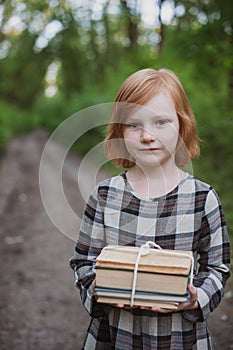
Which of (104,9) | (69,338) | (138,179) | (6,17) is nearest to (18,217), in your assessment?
(69,338)

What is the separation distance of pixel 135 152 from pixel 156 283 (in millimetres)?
547

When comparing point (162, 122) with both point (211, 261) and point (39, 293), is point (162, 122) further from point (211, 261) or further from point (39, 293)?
point (39, 293)

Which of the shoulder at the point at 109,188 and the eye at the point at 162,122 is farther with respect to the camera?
the shoulder at the point at 109,188

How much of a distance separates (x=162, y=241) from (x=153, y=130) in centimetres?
44

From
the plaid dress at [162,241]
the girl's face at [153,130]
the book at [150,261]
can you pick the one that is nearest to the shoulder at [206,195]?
the plaid dress at [162,241]

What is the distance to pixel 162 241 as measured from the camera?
5.97ft

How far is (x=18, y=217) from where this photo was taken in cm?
905

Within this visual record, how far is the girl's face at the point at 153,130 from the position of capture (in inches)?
69.9

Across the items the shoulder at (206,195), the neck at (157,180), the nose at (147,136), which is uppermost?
the nose at (147,136)

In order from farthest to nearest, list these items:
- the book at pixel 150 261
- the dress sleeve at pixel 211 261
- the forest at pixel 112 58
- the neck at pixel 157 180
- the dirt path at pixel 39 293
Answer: the forest at pixel 112 58 → the dirt path at pixel 39 293 → the neck at pixel 157 180 → the dress sleeve at pixel 211 261 → the book at pixel 150 261

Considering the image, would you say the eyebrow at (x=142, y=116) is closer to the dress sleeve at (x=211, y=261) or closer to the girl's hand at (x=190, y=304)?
the dress sleeve at (x=211, y=261)

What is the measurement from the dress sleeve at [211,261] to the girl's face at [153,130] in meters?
0.26

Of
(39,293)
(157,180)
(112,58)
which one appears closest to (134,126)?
(157,180)

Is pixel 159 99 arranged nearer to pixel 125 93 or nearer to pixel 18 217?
pixel 125 93
